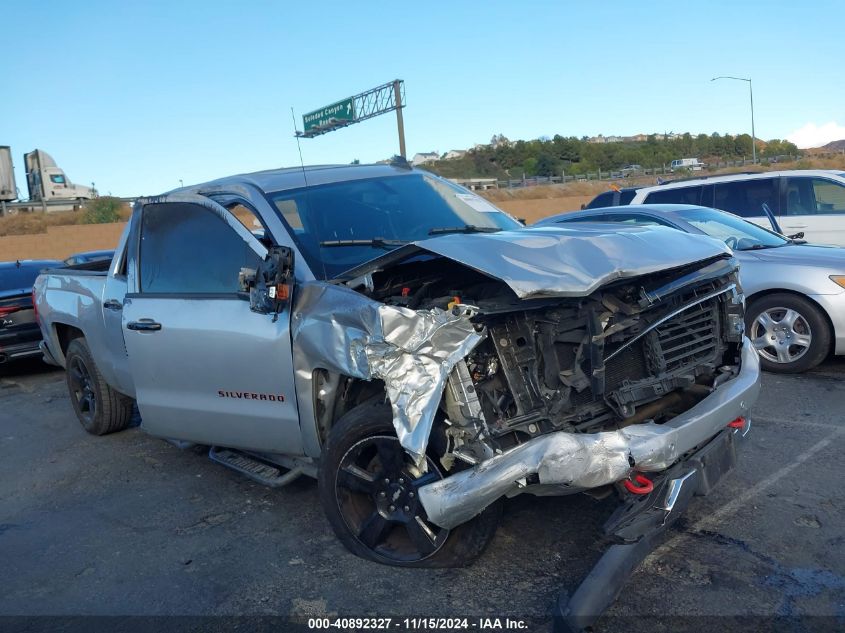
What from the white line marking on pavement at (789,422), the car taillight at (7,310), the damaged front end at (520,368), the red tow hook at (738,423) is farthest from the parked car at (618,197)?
the car taillight at (7,310)

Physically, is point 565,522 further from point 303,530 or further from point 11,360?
point 11,360

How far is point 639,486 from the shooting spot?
315 centimetres

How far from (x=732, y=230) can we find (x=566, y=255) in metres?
4.97

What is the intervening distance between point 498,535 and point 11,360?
7274mm

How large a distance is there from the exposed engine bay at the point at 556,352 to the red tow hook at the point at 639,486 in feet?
0.98

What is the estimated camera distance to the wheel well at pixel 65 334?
257 inches

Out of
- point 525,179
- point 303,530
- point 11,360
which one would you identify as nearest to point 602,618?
point 303,530

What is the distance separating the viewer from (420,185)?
16.4ft

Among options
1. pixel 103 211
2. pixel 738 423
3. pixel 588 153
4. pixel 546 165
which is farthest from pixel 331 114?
pixel 588 153

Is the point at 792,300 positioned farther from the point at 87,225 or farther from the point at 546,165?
the point at 546,165

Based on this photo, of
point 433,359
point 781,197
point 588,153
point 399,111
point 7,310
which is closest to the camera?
Result: point 433,359

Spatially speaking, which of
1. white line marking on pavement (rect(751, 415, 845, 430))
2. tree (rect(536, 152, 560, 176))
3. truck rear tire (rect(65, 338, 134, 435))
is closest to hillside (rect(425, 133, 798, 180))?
tree (rect(536, 152, 560, 176))

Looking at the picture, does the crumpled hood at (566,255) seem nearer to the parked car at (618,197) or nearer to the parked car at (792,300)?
the parked car at (792,300)

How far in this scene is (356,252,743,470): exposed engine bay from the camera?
10.5ft
